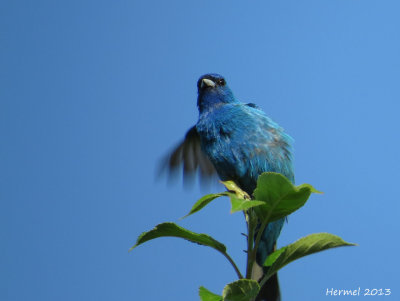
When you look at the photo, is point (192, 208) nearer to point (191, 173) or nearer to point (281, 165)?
point (281, 165)

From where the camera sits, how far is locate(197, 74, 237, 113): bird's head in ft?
19.3

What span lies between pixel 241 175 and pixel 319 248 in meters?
2.71

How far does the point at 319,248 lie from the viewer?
234 centimetres

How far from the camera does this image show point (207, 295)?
2502 mm

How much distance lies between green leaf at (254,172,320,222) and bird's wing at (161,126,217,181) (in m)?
3.85

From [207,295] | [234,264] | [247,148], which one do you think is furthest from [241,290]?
[247,148]

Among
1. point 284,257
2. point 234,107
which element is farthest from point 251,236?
point 234,107

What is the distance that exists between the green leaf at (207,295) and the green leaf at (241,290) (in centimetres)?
24

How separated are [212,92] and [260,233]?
3.82 metres

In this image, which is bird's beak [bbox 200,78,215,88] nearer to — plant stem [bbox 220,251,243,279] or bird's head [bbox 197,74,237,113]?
bird's head [bbox 197,74,237,113]

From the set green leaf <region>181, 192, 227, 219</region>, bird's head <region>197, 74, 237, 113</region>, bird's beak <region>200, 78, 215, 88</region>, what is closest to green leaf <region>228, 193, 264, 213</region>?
green leaf <region>181, 192, 227, 219</region>

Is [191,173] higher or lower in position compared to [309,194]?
higher

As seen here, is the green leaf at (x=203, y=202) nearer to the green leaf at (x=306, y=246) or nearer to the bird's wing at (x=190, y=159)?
the green leaf at (x=306, y=246)

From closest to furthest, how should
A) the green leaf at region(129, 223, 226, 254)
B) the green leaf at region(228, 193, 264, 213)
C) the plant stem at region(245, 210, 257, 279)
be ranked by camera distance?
1. the green leaf at region(228, 193, 264, 213)
2. the plant stem at region(245, 210, 257, 279)
3. the green leaf at region(129, 223, 226, 254)
